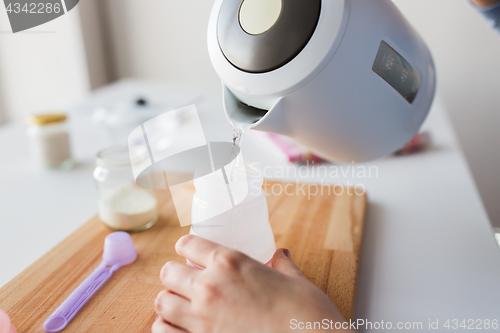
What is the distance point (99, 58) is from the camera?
236cm

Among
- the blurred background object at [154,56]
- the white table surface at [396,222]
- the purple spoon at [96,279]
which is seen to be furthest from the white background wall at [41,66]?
the purple spoon at [96,279]

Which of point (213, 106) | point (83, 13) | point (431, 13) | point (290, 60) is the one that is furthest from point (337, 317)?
point (83, 13)

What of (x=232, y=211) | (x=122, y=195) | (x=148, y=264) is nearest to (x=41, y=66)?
(x=122, y=195)

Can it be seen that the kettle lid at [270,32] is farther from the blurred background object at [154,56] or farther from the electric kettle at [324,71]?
the blurred background object at [154,56]

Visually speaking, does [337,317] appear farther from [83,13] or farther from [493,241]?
[83,13]

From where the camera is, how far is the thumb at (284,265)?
1.45ft

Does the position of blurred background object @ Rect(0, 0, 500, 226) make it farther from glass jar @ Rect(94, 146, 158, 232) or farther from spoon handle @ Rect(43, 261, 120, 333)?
spoon handle @ Rect(43, 261, 120, 333)

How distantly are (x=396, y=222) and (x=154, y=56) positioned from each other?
6.16 ft

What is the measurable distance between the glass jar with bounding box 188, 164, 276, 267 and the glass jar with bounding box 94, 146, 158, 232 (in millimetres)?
176

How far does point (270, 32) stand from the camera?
16.5 inches

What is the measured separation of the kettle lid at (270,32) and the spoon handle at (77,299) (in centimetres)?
32

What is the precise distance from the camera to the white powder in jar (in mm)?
635

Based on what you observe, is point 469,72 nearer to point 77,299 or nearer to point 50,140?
point 50,140

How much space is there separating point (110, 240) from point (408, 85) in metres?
0.46
